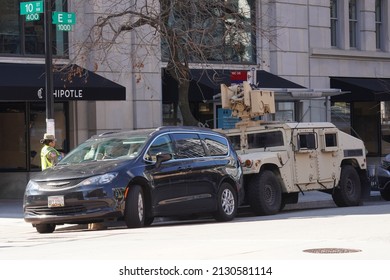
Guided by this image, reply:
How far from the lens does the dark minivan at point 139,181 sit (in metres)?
15.0

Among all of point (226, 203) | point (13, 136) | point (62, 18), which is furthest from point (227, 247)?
point (13, 136)

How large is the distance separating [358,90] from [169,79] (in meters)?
8.06

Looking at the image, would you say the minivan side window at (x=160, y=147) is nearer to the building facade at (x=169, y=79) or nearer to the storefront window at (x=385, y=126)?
the building facade at (x=169, y=79)

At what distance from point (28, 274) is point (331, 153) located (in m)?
12.1

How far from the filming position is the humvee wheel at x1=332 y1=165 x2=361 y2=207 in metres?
20.9

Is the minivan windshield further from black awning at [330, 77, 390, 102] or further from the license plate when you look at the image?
black awning at [330, 77, 390, 102]

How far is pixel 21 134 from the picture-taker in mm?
24844

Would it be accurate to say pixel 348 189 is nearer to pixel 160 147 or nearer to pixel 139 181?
pixel 160 147

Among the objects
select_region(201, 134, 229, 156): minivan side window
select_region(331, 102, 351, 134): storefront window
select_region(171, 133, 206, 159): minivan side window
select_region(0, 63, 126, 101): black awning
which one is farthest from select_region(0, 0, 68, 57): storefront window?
select_region(331, 102, 351, 134): storefront window

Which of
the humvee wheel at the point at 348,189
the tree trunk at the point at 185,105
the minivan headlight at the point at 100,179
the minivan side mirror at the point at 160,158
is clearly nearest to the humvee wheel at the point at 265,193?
the humvee wheel at the point at 348,189

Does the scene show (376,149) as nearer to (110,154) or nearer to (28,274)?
(110,154)

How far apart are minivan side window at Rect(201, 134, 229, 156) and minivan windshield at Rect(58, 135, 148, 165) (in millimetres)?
1682

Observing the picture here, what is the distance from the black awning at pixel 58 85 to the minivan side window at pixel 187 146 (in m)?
6.69

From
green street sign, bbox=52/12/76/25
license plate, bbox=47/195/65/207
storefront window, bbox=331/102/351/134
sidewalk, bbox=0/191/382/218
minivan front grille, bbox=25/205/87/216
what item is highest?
green street sign, bbox=52/12/76/25
